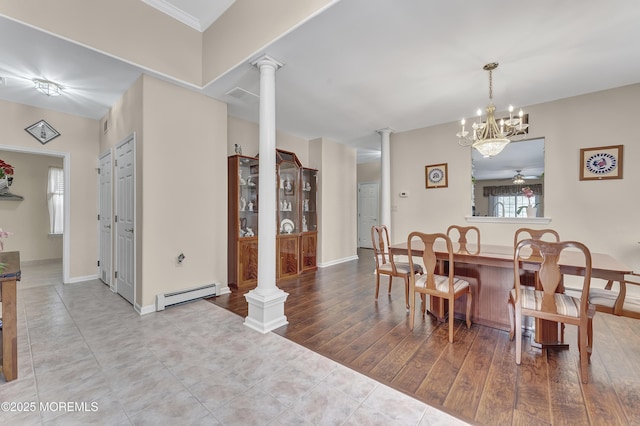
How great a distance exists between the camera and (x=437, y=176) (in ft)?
15.8

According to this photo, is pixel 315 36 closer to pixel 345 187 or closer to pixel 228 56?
pixel 228 56

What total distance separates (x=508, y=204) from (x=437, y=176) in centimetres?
118

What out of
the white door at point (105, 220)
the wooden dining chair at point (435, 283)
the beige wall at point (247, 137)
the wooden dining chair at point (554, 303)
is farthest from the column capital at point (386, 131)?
the white door at point (105, 220)

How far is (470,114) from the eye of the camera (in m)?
4.27

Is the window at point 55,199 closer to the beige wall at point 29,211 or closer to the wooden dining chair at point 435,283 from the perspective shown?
the beige wall at point 29,211

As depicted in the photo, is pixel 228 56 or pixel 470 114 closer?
pixel 228 56

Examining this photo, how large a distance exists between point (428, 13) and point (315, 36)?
0.95m

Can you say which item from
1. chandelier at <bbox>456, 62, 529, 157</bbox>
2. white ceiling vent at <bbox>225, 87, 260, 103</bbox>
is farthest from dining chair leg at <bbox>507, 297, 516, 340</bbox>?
white ceiling vent at <bbox>225, 87, 260, 103</bbox>

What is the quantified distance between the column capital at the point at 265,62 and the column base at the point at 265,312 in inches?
92.2

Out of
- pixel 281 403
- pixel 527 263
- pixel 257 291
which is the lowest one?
pixel 281 403

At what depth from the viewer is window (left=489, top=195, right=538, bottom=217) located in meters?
4.04

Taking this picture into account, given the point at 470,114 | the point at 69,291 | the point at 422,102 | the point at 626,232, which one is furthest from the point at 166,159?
the point at 626,232

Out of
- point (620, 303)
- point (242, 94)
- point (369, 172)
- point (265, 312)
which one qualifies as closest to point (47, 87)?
point (242, 94)

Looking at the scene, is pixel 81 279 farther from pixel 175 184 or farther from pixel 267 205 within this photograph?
pixel 267 205
